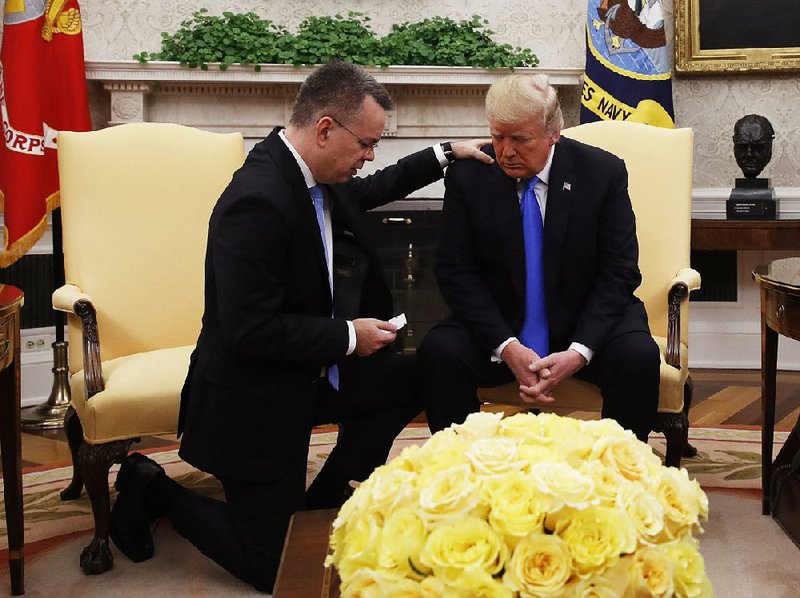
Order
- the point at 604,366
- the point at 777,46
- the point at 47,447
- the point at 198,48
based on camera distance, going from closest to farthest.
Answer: the point at 604,366, the point at 47,447, the point at 198,48, the point at 777,46

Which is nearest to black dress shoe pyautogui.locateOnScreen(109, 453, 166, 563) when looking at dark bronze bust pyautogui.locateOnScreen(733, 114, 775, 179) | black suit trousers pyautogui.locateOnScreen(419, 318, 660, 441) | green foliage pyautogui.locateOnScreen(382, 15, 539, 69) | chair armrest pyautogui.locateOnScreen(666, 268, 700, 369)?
black suit trousers pyautogui.locateOnScreen(419, 318, 660, 441)

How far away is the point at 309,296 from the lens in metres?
2.42

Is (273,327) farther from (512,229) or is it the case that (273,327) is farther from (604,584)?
(604,584)

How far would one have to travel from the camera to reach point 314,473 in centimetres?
336

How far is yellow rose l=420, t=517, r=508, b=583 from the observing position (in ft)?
3.19

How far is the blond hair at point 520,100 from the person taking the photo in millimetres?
2535

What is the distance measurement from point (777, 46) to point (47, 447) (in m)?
4.20

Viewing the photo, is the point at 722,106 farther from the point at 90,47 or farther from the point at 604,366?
the point at 90,47

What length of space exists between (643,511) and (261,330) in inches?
53.6

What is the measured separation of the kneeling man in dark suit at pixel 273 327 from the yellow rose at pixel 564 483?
1313 mm

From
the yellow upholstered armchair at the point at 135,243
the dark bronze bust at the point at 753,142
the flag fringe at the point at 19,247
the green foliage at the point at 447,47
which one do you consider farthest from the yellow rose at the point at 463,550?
the dark bronze bust at the point at 753,142

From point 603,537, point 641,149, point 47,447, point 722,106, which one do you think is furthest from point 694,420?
point 603,537

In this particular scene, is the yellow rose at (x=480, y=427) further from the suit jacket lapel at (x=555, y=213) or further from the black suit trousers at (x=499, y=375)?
the suit jacket lapel at (x=555, y=213)

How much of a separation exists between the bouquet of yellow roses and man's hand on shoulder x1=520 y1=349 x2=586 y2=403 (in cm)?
141
